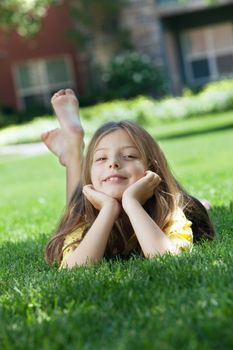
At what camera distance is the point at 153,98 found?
1027 inches

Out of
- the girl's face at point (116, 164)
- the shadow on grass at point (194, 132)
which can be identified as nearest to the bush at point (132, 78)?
the shadow on grass at point (194, 132)

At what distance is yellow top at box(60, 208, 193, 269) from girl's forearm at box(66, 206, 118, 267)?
0.11 metres

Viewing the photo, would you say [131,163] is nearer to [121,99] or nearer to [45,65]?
[121,99]

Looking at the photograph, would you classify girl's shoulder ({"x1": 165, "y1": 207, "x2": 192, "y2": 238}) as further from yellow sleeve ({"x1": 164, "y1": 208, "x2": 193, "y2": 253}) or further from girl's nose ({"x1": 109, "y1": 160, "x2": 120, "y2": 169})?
girl's nose ({"x1": 109, "y1": 160, "x2": 120, "y2": 169})

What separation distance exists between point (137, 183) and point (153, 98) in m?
22.6

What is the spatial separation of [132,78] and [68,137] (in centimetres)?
2075

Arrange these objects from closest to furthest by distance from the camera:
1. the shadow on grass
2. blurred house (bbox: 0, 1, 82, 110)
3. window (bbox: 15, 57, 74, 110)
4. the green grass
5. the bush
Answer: the green grass < the shadow on grass < the bush < blurred house (bbox: 0, 1, 82, 110) < window (bbox: 15, 57, 74, 110)

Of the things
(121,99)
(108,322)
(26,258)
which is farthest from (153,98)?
(108,322)

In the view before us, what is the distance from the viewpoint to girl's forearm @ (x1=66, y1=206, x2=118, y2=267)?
353 cm

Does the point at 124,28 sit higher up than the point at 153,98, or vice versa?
the point at 124,28

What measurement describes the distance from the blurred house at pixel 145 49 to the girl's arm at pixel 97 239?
909 inches

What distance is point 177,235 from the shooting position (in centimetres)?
368

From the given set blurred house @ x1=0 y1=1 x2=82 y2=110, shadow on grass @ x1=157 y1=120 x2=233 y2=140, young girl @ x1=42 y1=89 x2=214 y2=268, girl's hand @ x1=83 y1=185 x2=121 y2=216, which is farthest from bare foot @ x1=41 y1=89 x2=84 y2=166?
blurred house @ x1=0 y1=1 x2=82 y2=110

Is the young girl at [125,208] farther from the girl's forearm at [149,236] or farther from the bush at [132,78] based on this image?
the bush at [132,78]
